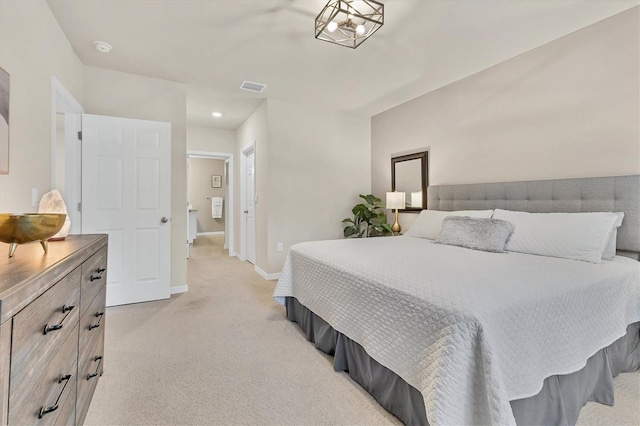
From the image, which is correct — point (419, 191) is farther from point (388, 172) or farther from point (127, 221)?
point (127, 221)

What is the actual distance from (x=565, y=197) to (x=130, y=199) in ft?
13.7

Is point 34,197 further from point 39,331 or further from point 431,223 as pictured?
point 431,223

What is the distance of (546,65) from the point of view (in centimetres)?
271

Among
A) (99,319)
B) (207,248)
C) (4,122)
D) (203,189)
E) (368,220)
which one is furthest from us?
(203,189)

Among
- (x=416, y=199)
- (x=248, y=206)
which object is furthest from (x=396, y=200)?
(x=248, y=206)

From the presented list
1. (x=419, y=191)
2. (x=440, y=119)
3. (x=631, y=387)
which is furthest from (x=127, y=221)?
(x=631, y=387)

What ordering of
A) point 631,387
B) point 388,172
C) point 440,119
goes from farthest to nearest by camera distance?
point 388,172, point 440,119, point 631,387

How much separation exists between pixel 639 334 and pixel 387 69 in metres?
3.03

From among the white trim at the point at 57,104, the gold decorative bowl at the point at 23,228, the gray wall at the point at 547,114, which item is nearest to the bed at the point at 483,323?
the gray wall at the point at 547,114

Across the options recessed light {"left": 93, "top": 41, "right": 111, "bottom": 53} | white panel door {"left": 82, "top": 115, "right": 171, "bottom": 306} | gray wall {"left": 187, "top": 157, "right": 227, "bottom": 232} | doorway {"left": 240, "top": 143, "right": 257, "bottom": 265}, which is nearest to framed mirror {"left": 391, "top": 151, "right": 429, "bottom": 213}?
doorway {"left": 240, "top": 143, "right": 257, "bottom": 265}

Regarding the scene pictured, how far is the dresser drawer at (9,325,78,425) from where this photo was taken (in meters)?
0.70

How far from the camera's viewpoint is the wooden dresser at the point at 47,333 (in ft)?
2.14

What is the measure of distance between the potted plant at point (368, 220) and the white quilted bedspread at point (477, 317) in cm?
231

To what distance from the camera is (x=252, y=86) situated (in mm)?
3701
